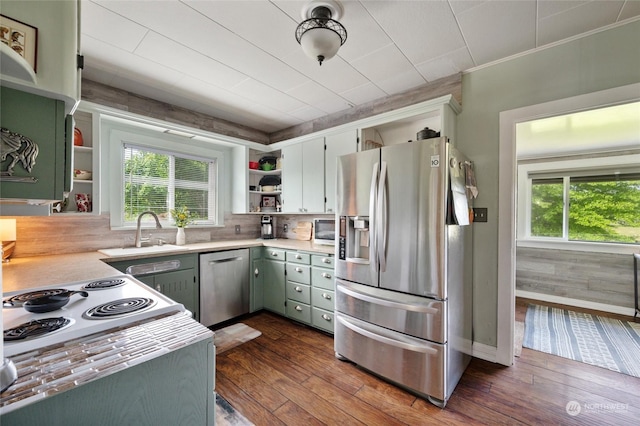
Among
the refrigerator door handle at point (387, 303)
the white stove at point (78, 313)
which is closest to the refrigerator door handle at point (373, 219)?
the refrigerator door handle at point (387, 303)

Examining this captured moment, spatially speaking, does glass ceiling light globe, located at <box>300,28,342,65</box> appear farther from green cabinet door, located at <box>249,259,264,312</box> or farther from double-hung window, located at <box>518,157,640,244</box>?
double-hung window, located at <box>518,157,640,244</box>

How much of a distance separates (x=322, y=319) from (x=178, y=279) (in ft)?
4.93

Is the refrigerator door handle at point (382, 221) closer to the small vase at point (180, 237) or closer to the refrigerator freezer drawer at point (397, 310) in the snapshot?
the refrigerator freezer drawer at point (397, 310)

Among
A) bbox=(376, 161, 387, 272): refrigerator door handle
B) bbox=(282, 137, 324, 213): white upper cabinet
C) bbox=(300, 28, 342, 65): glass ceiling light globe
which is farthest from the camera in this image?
bbox=(282, 137, 324, 213): white upper cabinet

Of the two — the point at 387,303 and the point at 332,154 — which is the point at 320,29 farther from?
the point at 387,303

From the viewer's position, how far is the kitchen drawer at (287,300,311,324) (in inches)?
116

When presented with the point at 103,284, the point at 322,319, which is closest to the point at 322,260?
the point at 322,319

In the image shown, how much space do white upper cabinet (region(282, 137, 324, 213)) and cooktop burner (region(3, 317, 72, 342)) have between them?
2506 millimetres

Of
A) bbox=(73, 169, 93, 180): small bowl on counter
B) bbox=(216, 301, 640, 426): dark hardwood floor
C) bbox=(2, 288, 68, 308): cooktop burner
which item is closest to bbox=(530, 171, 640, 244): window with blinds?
bbox=(216, 301, 640, 426): dark hardwood floor

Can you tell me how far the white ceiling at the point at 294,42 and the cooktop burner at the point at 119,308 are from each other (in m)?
1.76

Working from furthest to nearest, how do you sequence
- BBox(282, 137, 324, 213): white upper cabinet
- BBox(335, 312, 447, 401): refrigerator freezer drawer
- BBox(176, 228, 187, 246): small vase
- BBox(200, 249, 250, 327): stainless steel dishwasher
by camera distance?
BBox(282, 137, 324, 213): white upper cabinet → BBox(176, 228, 187, 246): small vase → BBox(200, 249, 250, 327): stainless steel dishwasher → BBox(335, 312, 447, 401): refrigerator freezer drawer

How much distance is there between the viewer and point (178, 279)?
103 inches

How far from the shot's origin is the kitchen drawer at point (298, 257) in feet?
9.58

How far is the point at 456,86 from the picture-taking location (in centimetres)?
252
